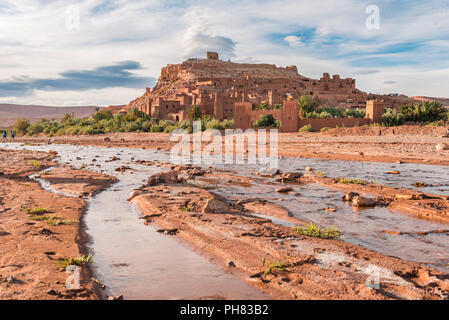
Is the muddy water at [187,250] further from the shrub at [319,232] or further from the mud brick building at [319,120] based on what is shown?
the mud brick building at [319,120]

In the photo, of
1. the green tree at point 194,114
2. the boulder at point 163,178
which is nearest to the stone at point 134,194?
the boulder at point 163,178

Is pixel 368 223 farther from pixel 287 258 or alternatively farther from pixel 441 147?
pixel 441 147

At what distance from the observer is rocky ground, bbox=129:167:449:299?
13.3 feet

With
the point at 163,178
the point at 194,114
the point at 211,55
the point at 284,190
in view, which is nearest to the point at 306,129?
the point at 284,190

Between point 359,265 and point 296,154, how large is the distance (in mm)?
18374

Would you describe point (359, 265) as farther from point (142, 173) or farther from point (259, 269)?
point (142, 173)

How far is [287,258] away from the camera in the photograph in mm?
4969

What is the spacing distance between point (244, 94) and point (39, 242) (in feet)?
194

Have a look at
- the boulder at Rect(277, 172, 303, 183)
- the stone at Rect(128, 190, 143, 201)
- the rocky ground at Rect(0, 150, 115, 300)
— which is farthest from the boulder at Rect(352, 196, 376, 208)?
the rocky ground at Rect(0, 150, 115, 300)

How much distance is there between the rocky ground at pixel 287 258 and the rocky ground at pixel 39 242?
1.65m

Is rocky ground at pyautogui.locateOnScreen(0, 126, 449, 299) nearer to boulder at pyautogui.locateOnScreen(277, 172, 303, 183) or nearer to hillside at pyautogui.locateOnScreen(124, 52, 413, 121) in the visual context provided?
boulder at pyautogui.locateOnScreen(277, 172, 303, 183)

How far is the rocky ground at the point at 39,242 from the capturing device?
155 inches

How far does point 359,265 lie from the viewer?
15.5 feet
